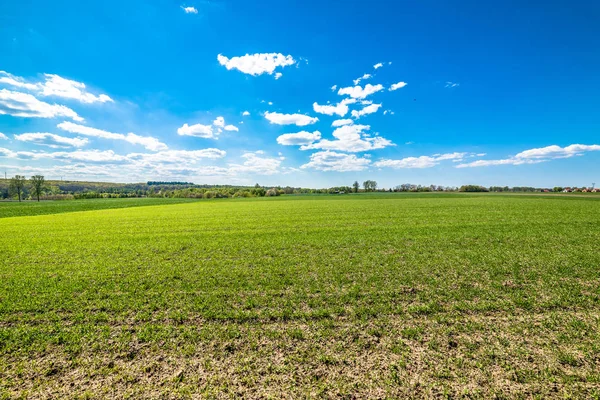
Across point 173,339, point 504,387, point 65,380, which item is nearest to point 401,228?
point 504,387

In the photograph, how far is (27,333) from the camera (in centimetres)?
598

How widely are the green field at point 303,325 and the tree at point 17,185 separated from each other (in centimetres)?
11405

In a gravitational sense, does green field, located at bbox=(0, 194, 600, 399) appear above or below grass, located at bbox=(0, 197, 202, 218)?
below

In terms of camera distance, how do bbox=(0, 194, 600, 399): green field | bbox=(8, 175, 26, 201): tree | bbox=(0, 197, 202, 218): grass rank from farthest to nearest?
1. bbox=(8, 175, 26, 201): tree
2. bbox=(0, 197, 202, 218): grass
3. bbox=(0, 194, 600, 399): green field

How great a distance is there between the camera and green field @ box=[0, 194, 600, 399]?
4473 mm

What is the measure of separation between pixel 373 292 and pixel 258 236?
1087 centimetres

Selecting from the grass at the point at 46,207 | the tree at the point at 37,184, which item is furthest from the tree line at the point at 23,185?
the grass at the point at 46,207

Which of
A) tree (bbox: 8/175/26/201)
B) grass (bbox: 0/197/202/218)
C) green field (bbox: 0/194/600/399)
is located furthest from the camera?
tree (bbox: 8/175/26/201)

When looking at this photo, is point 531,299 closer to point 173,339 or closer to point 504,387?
point 504,387

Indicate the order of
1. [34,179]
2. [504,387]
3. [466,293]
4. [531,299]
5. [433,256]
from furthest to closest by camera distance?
[34,179], [433,256], [466,293], [531,299], [504,387]

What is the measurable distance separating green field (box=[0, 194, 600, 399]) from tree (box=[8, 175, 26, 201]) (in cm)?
11405

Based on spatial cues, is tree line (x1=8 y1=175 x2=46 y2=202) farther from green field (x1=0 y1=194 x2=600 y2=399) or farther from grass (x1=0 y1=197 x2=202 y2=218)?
green field (x1=0 y1=194 x2=600 y2=399)

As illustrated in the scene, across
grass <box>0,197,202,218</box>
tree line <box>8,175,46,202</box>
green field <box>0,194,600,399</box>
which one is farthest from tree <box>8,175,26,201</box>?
green field <box>0,194,600,399</box>

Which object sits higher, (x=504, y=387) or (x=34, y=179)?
(x=34, y=179)
